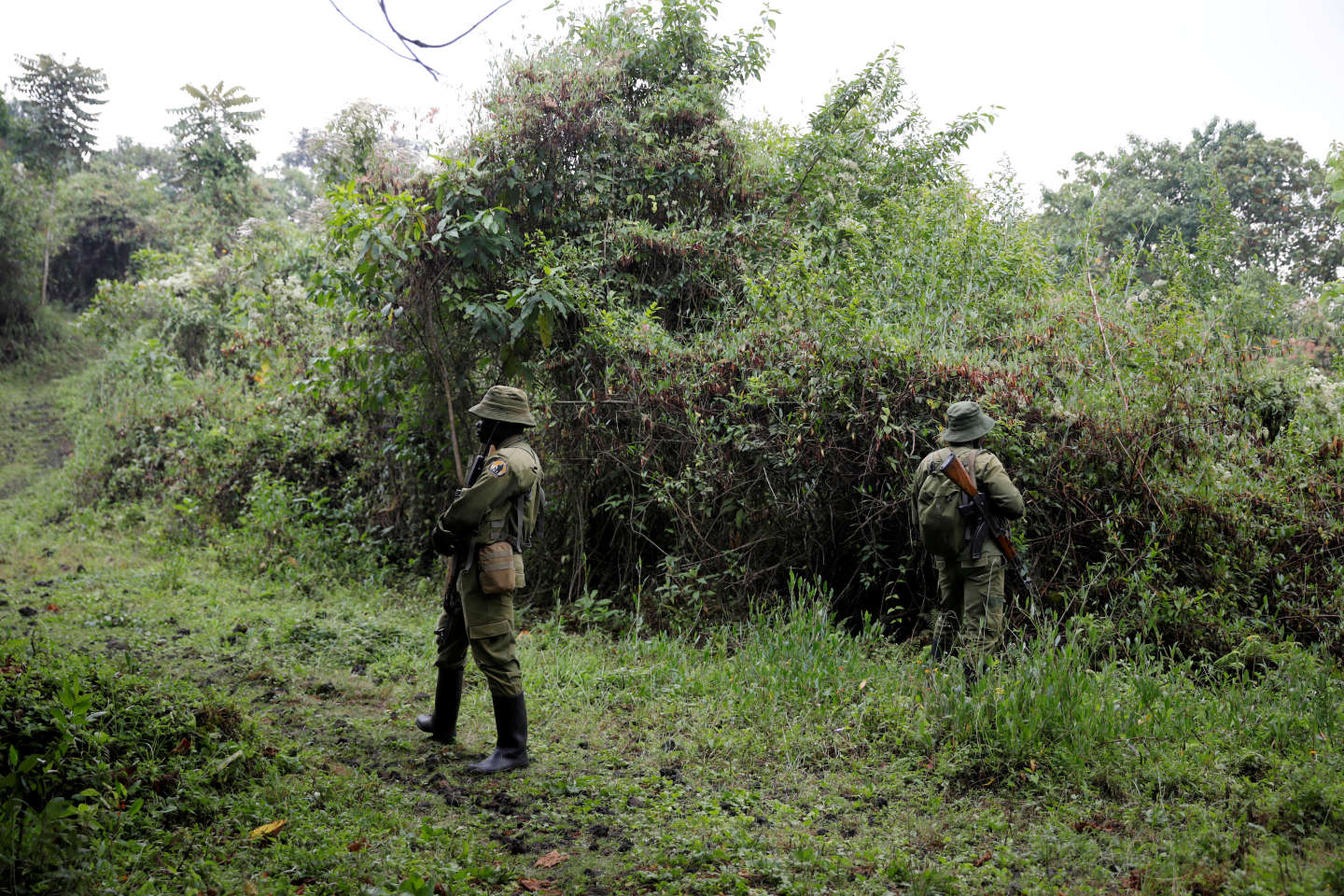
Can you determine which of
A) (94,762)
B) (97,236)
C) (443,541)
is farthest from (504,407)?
(97,236)

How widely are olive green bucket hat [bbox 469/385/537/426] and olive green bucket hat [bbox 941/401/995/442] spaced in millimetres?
2726

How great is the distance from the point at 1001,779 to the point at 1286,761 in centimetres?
121

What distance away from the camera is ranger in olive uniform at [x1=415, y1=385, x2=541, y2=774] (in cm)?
446

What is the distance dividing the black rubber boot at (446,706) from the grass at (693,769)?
0.11 metres

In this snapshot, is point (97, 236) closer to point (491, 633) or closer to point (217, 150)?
point (217, 150)

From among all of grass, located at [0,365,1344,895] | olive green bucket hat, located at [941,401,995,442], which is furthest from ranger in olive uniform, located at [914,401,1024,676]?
grass, located at [0,365,1344,895]

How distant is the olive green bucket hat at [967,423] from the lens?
5379 mm

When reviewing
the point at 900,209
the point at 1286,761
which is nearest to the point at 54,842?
the point at 1286,761

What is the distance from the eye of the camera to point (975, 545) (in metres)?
5.23

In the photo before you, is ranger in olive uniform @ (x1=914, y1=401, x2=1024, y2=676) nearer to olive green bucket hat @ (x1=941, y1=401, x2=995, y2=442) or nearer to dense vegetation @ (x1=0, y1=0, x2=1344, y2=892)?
olive green bucket hat @ (x1=941, y1=401, x2=995, y2=442)

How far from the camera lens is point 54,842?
2748mm

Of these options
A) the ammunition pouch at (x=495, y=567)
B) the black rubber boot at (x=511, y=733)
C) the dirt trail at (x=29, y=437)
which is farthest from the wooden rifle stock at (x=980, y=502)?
the dirt trail at (x=29, y=437)

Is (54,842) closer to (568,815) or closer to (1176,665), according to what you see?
(568,815)

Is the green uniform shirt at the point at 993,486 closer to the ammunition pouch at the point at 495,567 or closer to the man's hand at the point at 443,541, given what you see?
the ammunition pouch at the point at 495,567
